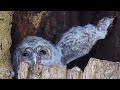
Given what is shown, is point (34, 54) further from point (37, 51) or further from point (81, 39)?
point (81, 39)

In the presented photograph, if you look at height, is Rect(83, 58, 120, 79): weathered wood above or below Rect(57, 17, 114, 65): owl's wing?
below

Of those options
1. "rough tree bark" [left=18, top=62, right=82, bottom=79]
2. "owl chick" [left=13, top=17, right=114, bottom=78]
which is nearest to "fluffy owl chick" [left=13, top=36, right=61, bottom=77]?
"owl chick" [left=13, top=17, right=114, bottom=78]

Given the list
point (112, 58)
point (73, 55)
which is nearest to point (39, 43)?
point (73, 55)

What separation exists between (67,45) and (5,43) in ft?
0.99

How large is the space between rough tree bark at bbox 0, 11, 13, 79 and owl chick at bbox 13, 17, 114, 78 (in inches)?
2.1

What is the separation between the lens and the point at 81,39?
1979 mm

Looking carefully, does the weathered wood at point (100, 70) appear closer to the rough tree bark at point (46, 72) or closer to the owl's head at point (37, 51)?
the rough tree bark at point (46, 72)

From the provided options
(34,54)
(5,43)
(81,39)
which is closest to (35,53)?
(34,54)

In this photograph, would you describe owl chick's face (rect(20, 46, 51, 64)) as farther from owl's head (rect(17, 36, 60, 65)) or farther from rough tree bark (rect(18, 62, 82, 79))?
rough tree bark (rect(18, 62, 82, 79))

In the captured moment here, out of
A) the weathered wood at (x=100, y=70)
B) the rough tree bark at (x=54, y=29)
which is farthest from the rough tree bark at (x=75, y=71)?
the rough tree bark at (x=54, y=29)

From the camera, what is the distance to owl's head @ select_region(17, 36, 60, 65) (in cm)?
185

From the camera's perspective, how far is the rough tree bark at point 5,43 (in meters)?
1.80
